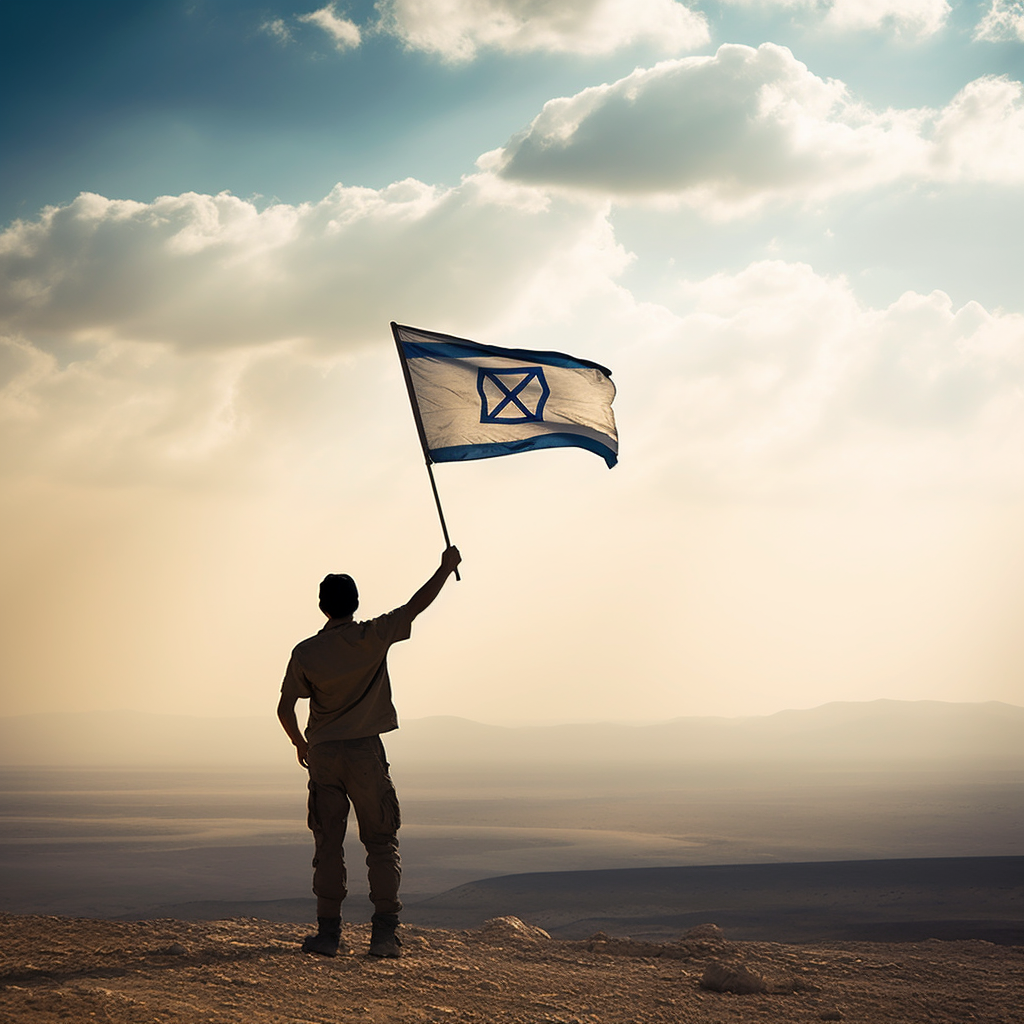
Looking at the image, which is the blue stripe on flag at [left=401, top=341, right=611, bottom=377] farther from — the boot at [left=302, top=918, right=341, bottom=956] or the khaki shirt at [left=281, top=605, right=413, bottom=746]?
the boot at [left=302, top=918, right=341, bottom=956]

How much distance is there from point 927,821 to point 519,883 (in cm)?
2956

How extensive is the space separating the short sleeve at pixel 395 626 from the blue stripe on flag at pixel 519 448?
1770 mm

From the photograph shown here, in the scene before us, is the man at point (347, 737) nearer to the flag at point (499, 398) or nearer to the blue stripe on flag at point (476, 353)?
the flag at point (499, 398)

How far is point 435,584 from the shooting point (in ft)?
18.9

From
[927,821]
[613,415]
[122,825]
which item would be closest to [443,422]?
[613,415]

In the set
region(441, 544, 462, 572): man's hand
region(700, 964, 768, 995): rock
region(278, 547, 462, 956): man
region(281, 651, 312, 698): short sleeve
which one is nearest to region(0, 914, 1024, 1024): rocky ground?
region(700, 964, 768, 995): rock

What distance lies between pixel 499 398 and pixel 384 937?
3783 mm

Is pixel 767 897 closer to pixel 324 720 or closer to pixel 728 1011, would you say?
pixel 728 1011

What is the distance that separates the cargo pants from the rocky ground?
1.29 ft

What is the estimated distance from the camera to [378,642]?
18.7 ft

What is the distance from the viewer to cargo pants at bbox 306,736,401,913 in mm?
5781

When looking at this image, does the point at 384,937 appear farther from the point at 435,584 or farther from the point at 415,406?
the point at 415,406

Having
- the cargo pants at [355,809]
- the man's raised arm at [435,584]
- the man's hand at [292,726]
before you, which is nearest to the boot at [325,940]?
the cargo pants at [355,809]

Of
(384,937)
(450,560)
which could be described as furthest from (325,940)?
(450,560)
